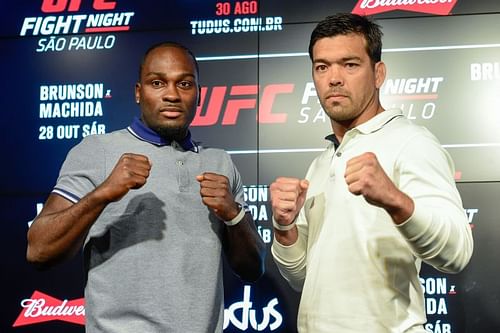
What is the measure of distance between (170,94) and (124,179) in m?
0.32

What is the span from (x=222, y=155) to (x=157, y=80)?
25 cm

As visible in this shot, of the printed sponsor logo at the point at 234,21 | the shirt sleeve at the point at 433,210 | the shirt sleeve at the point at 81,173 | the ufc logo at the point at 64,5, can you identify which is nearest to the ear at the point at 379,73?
the shirt sleeve at the point at 433,210

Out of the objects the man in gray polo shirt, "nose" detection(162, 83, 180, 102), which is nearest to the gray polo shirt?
the man in gray polo shirt

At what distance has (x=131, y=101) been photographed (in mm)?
2643

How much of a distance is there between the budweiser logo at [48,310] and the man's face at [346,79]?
4.71 feet

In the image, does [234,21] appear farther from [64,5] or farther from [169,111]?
[169,111]

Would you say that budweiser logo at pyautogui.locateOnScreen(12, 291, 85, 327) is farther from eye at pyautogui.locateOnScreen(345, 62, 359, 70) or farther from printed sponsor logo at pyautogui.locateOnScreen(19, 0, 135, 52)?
eye at pyautogui.locateOnScreen(345, 62, 359, 70)

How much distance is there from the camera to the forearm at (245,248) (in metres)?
1.70

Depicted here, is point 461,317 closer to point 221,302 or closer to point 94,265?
point 221,302

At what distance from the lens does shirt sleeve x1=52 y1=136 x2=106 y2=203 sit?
1.60 m

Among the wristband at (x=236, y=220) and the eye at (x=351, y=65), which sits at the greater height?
the eye at (x=351, y=65)

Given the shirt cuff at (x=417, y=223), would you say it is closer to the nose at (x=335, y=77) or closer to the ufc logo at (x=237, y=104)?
the nose at (x=335, y=77)

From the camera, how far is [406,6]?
2557mm

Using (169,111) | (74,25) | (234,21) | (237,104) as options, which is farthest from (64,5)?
(169,111)
